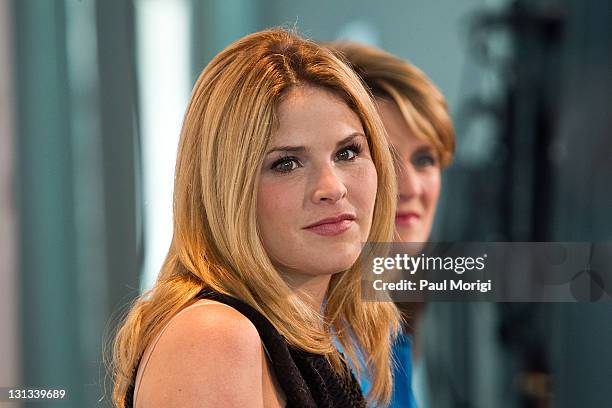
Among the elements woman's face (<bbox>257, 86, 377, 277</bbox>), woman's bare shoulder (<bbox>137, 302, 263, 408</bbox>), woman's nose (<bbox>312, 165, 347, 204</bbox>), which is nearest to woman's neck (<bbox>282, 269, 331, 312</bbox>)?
woman's face (<bbox>257, 86, 377, 277</bbox>)

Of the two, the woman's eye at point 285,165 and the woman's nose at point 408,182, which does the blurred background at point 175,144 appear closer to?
the woman's nose at point 408,182

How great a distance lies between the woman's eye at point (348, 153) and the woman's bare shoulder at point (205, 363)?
45 cm

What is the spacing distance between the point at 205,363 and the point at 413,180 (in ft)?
3.14

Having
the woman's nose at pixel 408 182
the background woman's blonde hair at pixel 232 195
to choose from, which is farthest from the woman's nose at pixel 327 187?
the woman's nose at pixel 408 182

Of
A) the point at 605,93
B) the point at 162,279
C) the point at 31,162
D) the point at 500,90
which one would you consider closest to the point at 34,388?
the point at 31,162

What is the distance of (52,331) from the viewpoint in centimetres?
210

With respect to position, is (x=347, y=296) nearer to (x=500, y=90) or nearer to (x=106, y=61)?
(x=500, y=90)

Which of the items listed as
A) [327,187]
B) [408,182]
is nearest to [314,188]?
[327,187]

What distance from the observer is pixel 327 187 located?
63.5 inches

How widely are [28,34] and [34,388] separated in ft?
2.96

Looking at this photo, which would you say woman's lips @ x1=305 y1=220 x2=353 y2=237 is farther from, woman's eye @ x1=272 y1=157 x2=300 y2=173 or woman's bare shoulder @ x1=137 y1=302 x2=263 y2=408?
woman's bare shoulder @ x1=137 y1=302 x2=263 y2=408

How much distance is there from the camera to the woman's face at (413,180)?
82.5 inches

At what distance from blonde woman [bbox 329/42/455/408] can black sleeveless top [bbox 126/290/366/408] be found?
53 cm

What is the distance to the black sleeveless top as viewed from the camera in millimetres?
1421
